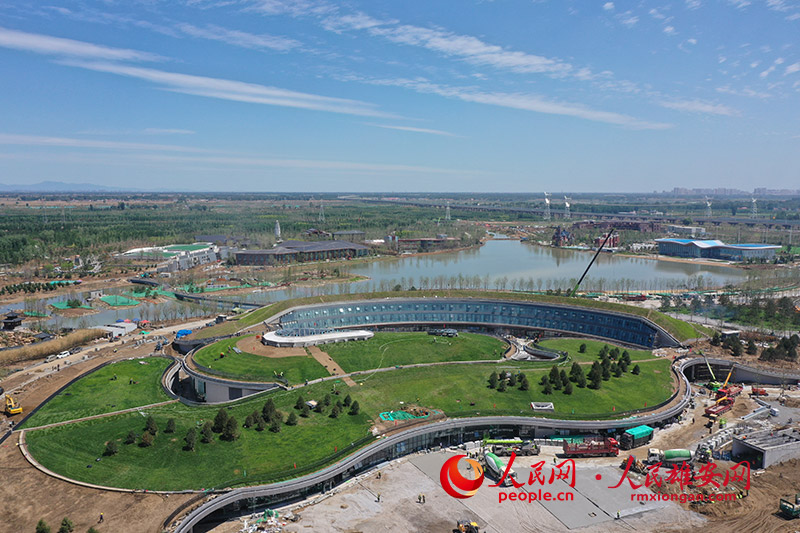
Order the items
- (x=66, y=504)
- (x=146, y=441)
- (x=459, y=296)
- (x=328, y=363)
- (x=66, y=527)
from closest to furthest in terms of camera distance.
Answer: (x=66, y=527)
(x=66, y=504)
(x=146, y=441)
(x=328, y=363)
(x=459, y=296)

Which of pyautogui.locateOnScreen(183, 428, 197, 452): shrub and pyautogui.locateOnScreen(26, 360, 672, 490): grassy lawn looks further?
pyautogui.locateOnScreen(183, 428, 197, 452): shrub

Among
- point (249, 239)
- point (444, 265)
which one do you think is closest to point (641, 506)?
point (444, 265)

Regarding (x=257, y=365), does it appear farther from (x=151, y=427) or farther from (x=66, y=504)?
(x=66, y=504)

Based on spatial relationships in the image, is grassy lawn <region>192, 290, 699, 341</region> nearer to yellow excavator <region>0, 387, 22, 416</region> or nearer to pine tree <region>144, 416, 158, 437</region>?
yellow excavator <region>0, 387, 22, 416</region>

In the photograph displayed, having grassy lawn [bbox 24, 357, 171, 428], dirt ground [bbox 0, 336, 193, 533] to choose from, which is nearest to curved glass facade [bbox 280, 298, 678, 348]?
grassy lawn [bbox 24, 357, 171, 428]

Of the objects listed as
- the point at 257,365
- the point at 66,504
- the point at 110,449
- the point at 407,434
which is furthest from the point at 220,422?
the point at 257,365

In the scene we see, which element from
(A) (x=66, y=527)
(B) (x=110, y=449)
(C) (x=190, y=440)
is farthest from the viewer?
(C) (x=190, y=440)

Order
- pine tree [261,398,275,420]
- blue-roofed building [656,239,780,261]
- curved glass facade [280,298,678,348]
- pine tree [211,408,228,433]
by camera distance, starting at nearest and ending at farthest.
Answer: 1. pine tree [211,408,228,433]
2. pine tree [261,398,275,420]
3. curved glass facade [280,298,678,348]
4. blue-roofed building [656,239,780,261]

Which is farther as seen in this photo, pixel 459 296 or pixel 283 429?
pixel 459 296
